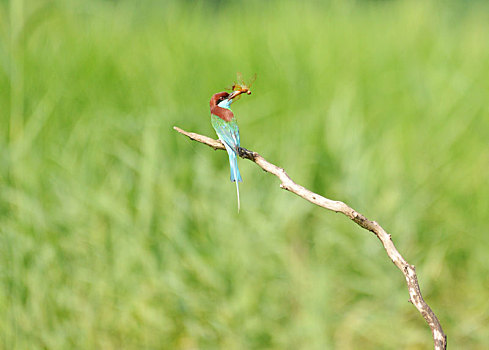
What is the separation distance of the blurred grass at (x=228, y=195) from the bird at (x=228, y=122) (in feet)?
6.30

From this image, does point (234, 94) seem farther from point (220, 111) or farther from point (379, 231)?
point (379, 231)

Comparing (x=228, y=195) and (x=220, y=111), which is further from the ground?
(x=228, y=195)

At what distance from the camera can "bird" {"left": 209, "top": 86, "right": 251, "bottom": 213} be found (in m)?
0.89

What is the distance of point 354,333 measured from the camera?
381 cm

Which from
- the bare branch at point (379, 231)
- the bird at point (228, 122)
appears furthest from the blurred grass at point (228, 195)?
the bare branch at point (379, 231)

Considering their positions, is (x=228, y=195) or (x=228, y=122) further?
(x=228, y=195)

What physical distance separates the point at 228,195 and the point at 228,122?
2.89 metres

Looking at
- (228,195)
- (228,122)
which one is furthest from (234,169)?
(228,195)

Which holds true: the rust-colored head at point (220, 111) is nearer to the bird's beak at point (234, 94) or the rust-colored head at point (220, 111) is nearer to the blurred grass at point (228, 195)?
the bird's beak at point (234, 94)

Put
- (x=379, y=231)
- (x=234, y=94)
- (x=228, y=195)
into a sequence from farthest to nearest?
1. (x=228, y=195)
2. (x=234, y=94)
3. (x=379, y=231)

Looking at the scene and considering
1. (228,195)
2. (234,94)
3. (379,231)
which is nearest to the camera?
(379,231)

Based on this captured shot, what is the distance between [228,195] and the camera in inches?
150

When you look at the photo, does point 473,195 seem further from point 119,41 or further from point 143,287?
point 119,41

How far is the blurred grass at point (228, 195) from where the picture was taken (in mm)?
3553
